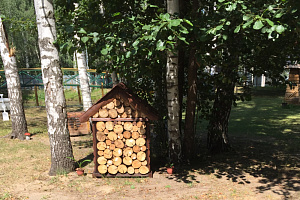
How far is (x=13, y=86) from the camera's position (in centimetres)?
920

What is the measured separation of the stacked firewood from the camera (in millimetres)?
5668

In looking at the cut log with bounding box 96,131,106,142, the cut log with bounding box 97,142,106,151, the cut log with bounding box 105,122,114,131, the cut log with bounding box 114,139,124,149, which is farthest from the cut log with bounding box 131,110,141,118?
the cut log with bounding box 97,142,106,151

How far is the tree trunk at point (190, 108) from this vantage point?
649 cm

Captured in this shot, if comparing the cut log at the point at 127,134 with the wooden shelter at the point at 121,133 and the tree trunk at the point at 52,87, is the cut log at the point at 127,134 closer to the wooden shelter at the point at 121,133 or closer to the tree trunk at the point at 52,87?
the wooden shelter at the point at 121,133

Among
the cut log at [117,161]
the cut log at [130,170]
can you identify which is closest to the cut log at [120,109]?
the cut log at [117,161]

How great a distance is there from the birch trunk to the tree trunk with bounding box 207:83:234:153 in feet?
5.14

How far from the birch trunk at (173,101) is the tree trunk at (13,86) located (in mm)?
5585

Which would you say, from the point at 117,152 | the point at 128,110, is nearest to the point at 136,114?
the point at 128,110

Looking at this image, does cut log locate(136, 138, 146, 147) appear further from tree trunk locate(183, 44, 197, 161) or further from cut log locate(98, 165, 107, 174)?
tree trunk locate(183, 44, 197, 161)

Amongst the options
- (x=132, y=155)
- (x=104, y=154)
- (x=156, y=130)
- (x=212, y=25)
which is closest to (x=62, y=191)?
(x=104, y=154)

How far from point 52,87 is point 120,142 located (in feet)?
5.76

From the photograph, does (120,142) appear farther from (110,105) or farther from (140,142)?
(110,105)

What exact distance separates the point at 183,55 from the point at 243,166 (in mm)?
2961

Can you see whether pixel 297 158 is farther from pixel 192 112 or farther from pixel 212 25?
pixel 212 25
